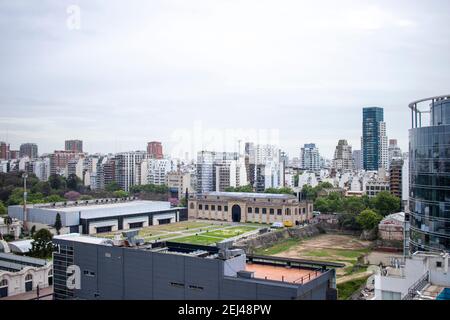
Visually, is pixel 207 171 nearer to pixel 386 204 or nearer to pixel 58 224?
pixel 386 204

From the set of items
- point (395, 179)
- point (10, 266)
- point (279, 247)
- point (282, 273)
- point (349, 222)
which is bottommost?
point (279, 247)

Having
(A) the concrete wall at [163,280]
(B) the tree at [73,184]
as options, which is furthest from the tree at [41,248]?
(B) the tree at [73,184]

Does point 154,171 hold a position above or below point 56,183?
above

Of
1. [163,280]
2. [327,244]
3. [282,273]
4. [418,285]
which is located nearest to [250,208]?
[327,244]

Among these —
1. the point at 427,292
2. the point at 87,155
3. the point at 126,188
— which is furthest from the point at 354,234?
the point at 87,155
